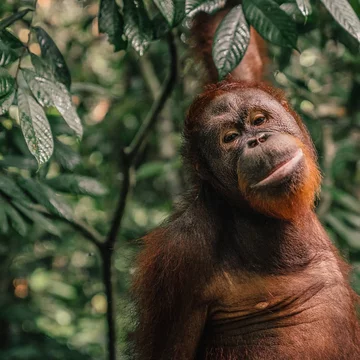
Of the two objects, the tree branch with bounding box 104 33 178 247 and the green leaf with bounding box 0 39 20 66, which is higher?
the green leaf with bounding box 0 39 20 66

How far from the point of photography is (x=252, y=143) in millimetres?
2729

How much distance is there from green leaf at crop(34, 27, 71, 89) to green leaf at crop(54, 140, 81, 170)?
24.5 inches

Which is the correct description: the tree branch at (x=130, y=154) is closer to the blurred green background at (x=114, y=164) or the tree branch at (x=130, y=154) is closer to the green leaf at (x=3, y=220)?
the blurred green background at (x=114, y=164)

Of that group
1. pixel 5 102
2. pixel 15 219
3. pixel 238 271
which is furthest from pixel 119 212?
pixel 5 102

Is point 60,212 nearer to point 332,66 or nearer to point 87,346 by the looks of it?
point 87,346

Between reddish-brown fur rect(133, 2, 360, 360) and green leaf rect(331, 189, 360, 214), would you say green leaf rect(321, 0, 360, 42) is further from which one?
green leaf rect(331, 189, 360, 214)

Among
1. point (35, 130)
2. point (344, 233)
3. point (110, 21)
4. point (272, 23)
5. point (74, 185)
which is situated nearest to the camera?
point (35, 130)

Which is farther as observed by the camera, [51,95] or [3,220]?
[3,220]

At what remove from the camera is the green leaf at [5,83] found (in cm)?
Result: 236

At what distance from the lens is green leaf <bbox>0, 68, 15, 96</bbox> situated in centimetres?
236

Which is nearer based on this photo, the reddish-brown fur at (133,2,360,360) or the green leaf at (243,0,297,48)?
the green leaf at (243,0,297,48)

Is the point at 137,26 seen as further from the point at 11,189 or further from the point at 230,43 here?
the point at 11,189

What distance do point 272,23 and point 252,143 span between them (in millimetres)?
515

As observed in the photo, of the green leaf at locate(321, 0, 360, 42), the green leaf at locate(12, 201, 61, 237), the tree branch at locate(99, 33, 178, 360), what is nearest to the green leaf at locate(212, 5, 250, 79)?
the green leaf at locate(321, 0, 360, 42)
